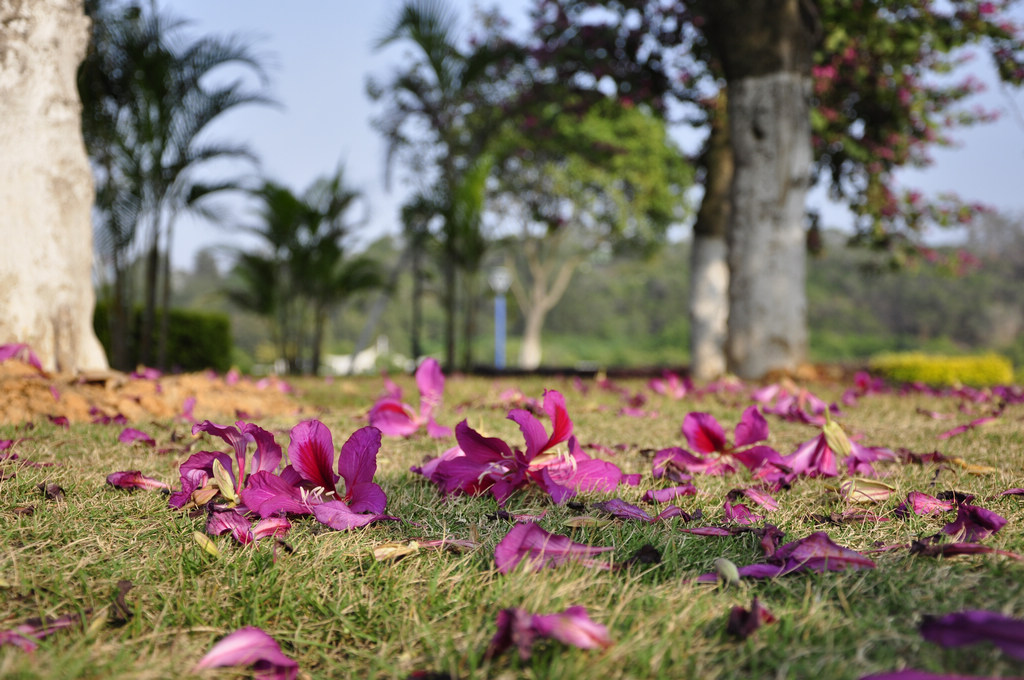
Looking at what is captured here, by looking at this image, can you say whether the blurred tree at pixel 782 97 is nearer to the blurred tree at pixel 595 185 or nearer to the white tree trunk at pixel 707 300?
the white tree trunk at pixel 707 300

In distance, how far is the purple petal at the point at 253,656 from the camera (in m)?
0.71

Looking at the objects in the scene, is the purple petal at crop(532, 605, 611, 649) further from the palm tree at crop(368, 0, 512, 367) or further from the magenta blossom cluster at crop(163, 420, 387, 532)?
the palm tree at crop(368, 0, 512, 367)

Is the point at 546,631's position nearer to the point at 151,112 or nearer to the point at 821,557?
the point at 821,557

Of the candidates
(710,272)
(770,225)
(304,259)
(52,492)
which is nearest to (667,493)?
(52,492)

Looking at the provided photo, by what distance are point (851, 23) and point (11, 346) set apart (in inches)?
304

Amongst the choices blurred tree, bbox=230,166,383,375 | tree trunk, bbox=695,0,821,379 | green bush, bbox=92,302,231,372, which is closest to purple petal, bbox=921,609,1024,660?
tree trunk, bbox=695,0,821,379

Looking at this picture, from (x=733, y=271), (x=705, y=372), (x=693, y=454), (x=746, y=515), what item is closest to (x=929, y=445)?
(x=693, y=454)

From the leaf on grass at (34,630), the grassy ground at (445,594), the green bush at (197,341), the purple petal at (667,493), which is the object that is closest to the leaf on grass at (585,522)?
the grassy ground at (445,594)

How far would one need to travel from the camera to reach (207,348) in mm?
12188

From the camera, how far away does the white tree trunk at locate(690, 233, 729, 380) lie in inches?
301

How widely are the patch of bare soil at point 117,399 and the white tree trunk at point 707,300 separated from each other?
5.44 m

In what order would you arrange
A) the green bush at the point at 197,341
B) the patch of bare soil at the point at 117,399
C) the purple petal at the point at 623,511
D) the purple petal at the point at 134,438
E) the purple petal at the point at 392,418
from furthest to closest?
the green bush at the point at 197,341 < the patch of bare soil at the point at 117,399 < the purple petal at the point at 392,418 < the purple petal at the point at 134,438 < the purple petal at the point at 623,511

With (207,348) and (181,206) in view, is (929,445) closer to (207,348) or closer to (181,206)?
(181,206)

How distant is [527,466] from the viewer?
4.17ft
